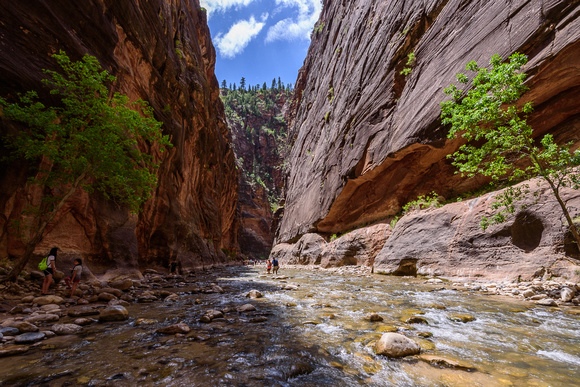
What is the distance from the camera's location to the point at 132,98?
14844 mm

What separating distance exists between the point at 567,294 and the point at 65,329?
11.5 metres

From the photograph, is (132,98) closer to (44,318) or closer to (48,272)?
(48,272)

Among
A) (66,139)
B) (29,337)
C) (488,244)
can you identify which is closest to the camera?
(29,337)

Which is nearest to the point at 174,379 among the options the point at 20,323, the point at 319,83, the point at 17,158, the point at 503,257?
the point at 20,323

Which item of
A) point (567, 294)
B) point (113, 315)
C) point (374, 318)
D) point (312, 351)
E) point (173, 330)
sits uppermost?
point (567, 294)

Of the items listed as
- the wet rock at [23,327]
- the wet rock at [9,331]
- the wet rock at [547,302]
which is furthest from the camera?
the wet rock at [547,302]

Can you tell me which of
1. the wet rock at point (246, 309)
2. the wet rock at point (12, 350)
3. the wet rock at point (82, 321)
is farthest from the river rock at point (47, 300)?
the wet rock at point (246, 309)

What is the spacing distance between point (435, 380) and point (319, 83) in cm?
A: 4194

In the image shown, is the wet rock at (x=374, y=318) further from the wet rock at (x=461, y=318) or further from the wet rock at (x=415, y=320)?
the wet rock at (x=461, y=318)

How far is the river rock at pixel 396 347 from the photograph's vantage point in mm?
3531

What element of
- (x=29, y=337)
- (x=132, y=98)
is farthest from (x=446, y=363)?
(x=132, y=98)

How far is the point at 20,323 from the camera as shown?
14.6 feet

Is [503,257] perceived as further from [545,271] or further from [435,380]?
[435,380]

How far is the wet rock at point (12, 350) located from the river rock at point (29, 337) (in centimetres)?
21
